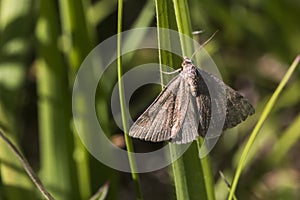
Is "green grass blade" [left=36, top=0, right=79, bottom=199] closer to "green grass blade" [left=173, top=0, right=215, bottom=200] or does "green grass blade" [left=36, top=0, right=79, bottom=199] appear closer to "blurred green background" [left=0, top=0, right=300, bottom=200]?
"blurred green background" [left=0, top=0, right=300, bottom=200]

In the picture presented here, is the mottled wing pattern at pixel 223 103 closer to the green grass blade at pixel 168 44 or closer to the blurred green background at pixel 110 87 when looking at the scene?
the green grass blade at pixel 168 44

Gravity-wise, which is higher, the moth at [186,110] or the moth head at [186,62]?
the moth head at [186,62]

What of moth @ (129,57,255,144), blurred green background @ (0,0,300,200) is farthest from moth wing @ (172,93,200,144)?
blurred green background @ (0,0,300,200)

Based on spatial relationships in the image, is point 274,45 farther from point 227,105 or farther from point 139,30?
point 227,105

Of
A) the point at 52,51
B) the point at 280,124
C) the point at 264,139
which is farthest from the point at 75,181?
the point at 280,124

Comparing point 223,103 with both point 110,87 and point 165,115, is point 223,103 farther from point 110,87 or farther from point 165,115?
point 110,87

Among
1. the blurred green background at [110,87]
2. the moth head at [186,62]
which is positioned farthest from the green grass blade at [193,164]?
the blurred green background at [110,87]

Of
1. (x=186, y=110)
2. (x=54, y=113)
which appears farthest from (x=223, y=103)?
(x=54, y=113)
